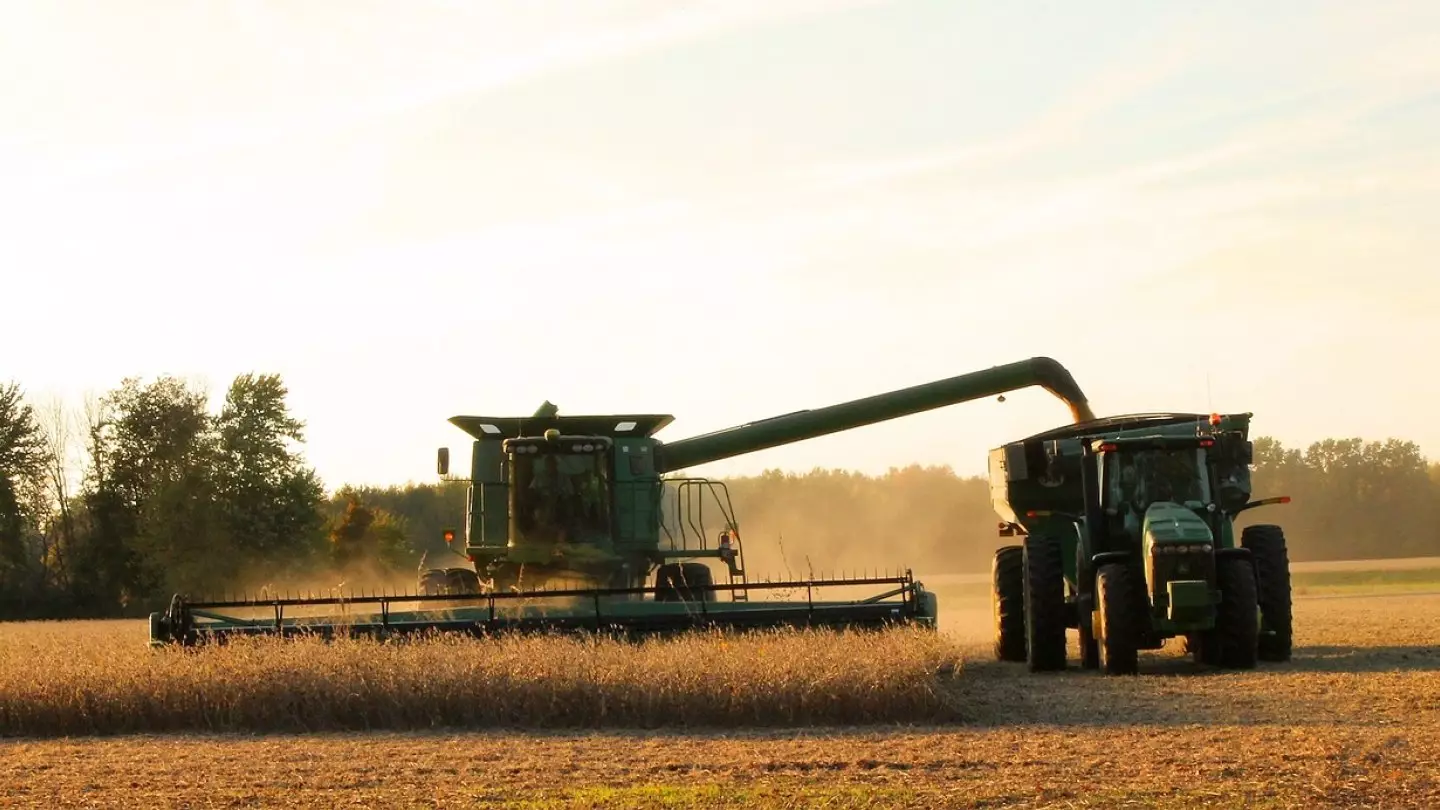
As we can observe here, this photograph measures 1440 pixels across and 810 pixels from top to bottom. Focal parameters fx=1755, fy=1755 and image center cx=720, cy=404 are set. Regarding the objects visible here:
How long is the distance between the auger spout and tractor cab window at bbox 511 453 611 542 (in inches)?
96.4

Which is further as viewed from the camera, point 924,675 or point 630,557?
point 630,557

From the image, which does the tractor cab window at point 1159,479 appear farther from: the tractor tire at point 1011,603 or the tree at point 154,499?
the tree at point 154,499

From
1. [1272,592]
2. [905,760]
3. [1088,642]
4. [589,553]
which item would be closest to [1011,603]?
[1088,642]

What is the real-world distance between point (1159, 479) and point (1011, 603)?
6.90ft

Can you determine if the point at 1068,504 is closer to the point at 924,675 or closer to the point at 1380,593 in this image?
the point at 924,675

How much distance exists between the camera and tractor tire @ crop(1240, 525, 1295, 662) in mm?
15062

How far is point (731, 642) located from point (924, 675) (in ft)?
6.28

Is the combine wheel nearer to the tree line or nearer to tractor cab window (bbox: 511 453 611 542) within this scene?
tractor cab window (bbox: 511 453 611 542)

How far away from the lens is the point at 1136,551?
48.5 feet

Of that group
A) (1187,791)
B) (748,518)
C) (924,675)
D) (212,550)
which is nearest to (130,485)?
(212,550)

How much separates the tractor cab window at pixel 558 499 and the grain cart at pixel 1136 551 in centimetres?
408

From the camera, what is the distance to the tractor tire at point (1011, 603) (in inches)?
640

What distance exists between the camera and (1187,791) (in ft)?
26.5

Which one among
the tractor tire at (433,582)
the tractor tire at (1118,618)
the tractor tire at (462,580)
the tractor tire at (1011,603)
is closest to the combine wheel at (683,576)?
the tractor tire at (462,580)
